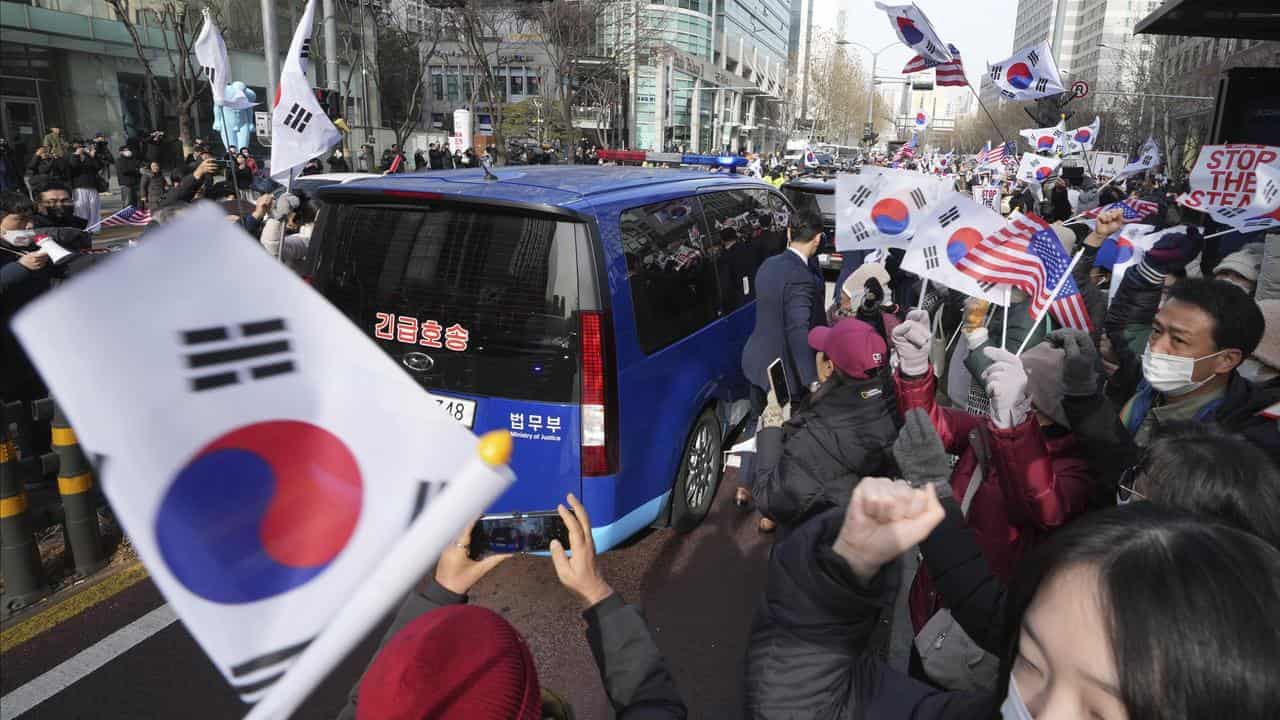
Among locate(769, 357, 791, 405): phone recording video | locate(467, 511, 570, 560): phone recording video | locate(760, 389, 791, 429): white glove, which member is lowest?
locate(467, 511, 570, 560): phone recording video

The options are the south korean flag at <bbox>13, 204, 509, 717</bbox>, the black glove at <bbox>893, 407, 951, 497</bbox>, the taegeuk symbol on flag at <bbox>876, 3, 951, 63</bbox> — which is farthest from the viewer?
the taegeuk symbol on flag at <bbox>876, 3, 951, 63</bbox>

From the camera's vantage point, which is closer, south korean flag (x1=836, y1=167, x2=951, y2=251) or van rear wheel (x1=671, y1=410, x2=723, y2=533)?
van rear wheel (x1=671, y1=410, x2=723, y2=533)

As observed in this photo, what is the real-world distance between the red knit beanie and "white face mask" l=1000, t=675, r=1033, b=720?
764 millimetres

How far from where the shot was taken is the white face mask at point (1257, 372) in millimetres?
3039

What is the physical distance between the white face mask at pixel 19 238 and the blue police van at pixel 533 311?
2407 millimetres

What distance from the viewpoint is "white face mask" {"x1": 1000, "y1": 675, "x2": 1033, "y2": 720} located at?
A: 3.77 feet

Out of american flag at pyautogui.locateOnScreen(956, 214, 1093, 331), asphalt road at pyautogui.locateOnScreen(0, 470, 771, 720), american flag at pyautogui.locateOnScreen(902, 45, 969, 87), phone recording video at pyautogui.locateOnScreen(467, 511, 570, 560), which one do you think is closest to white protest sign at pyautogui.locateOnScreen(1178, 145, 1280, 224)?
american flag at pyautogui.locateOnScreen(956, 214, 1093, 331)

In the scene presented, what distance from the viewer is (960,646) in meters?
2.27

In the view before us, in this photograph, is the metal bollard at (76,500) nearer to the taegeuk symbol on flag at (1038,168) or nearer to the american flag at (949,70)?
the american flag at (949,70)

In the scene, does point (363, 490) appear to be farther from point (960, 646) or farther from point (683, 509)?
point (683, 509)

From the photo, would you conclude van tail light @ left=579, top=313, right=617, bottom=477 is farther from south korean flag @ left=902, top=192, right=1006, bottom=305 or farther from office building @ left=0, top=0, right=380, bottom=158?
office building @ left=0, top=0, right=380, bottom=158

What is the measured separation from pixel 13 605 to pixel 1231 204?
855 centimetres

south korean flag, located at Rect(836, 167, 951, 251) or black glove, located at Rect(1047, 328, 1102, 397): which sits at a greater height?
south korean flag, located at Rect(836, 167, 951, 251)

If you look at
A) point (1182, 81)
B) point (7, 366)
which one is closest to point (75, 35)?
point (7, 366)
